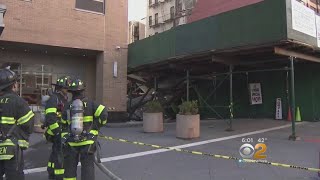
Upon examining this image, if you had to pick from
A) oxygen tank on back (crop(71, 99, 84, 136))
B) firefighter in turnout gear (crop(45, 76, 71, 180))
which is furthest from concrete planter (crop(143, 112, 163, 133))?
oxygen tank on back (crop(71, 99, 84, 136))

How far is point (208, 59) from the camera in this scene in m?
16.4

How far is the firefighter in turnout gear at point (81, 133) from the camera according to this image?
575cm

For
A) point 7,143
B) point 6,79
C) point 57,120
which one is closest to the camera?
point 7,143

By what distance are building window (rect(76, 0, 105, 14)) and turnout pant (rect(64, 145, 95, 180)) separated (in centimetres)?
1479

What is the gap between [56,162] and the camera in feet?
23.1

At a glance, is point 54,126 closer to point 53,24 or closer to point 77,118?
point 77,118

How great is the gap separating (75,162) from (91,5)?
15.3m

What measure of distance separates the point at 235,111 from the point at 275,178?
14.7 meters

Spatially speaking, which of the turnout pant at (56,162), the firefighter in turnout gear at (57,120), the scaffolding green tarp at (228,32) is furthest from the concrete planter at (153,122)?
the firefighter in turnout gear at (57,120)

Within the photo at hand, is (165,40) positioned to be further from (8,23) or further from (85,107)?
(85,107)

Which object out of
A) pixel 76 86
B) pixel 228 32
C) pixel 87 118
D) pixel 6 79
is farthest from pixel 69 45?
pixel 6 79

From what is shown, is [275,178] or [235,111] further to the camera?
[235,111]

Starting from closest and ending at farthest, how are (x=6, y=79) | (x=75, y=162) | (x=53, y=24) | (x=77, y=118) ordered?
(x=6, y=79) → (x=77, y=118) → (x=75, y=162) → (x=53, y=24)

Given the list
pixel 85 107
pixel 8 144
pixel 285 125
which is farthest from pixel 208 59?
pixel 8 144
